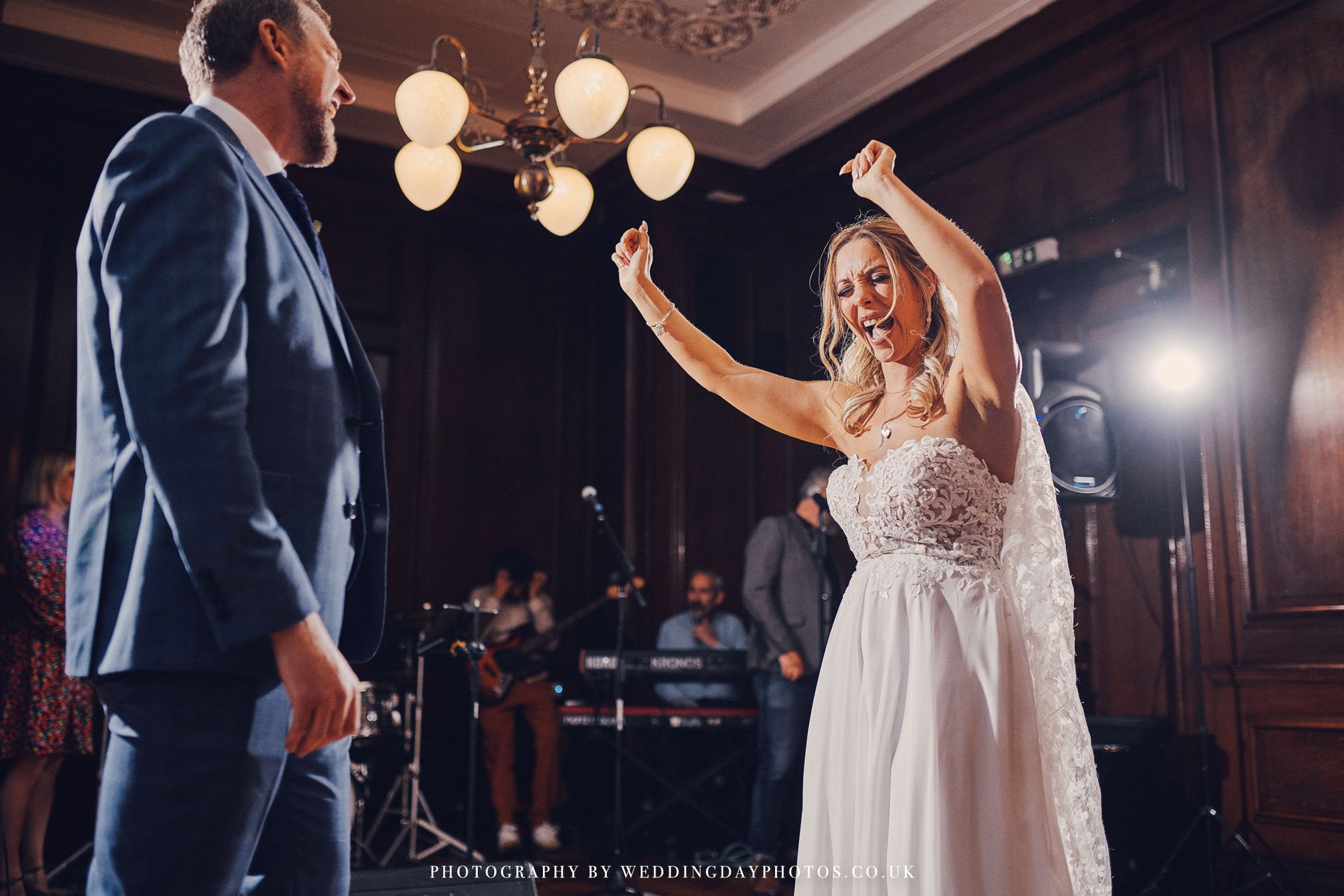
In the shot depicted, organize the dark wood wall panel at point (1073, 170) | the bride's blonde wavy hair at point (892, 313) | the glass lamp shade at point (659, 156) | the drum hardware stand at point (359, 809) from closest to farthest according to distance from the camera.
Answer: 1. the bride's blonde wavy hair at point (892, 313)
2. the glass lamp shade at point (659, 156)
3. the dark wood wall panel at point (1073, 170)
4. the drum hardware stand at point (359, 809)

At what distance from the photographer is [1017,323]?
18.9 feet

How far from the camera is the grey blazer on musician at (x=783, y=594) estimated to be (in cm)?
518

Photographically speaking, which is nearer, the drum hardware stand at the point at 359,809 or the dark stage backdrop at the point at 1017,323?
the dark stage backdrop at the point at 1017,323

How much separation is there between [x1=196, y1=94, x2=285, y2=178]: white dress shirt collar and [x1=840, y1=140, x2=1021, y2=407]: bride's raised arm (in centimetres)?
101

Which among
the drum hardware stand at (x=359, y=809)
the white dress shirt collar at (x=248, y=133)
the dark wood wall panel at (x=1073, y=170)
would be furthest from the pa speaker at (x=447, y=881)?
the dark wood wall panel at (x=1073, y=170)

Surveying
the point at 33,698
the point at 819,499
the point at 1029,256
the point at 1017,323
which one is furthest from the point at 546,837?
the point at 1029,256

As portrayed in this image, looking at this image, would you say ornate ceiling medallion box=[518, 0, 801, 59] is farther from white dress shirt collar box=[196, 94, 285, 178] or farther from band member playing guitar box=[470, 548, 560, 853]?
white dress shirt collar box=[196, 94, 285, 178]

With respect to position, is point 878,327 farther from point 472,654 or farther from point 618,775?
point 472,654

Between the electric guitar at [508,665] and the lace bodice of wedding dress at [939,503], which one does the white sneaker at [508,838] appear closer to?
the electric guitar at [508,665]

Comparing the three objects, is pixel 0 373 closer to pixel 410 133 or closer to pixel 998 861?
pixel 410 133

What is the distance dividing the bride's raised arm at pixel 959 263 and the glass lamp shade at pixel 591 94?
2025 millimetres

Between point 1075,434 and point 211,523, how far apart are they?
423 centimetres

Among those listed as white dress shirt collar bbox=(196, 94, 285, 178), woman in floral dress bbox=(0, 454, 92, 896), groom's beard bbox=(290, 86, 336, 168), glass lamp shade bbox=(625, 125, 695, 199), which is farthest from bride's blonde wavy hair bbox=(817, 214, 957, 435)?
woman in floral dress bbox=(0, 454, 92, 896)

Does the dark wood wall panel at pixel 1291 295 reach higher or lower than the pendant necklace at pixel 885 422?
higher
